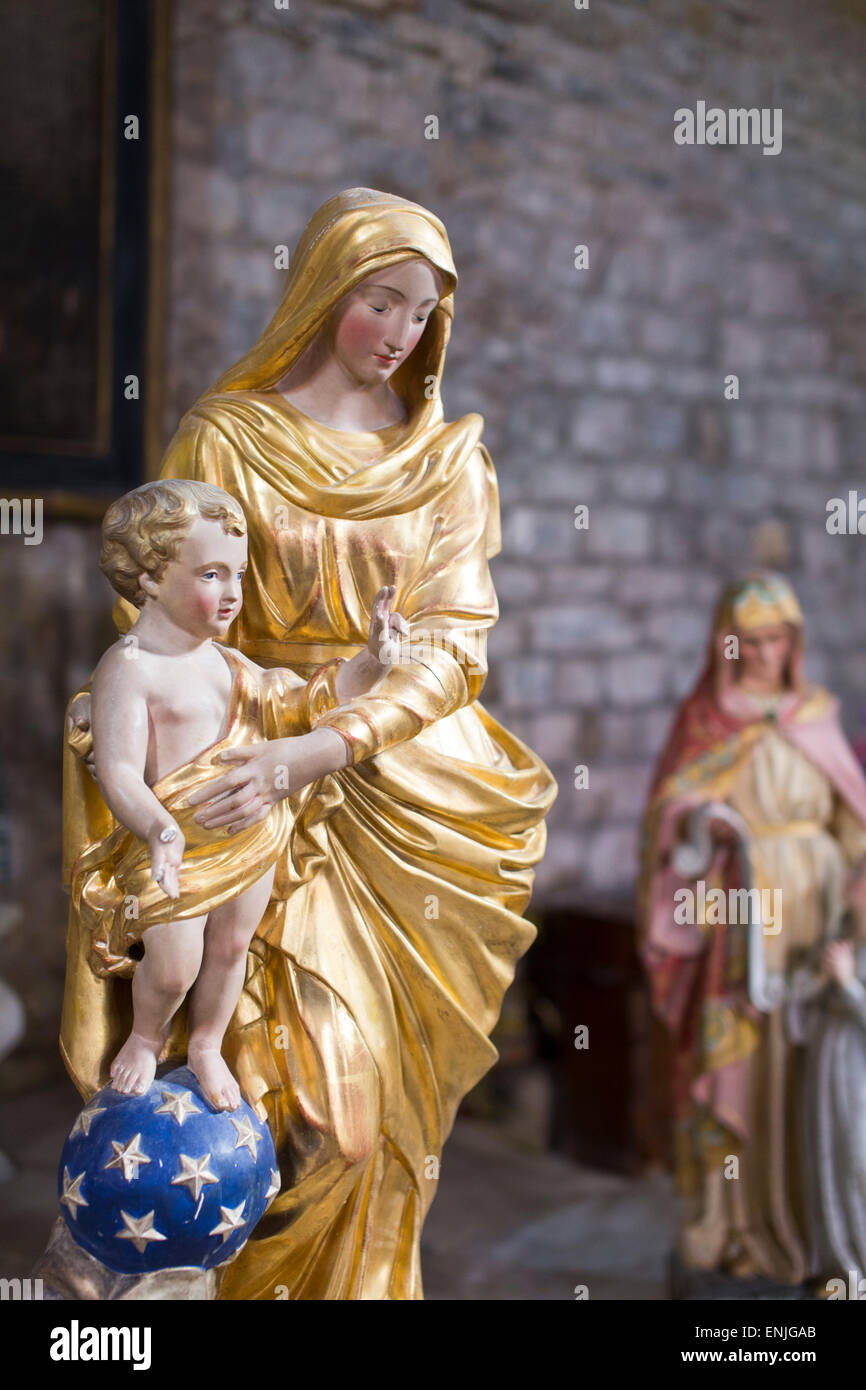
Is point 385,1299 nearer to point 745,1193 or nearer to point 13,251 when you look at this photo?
point 745,1193

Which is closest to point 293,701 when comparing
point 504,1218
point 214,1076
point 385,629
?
point 385,629

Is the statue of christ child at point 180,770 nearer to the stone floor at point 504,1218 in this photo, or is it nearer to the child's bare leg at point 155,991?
the child's bare leg at point 155,991

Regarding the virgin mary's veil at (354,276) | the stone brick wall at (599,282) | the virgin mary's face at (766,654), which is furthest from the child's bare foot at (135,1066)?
the stone brick wall at (599,282)

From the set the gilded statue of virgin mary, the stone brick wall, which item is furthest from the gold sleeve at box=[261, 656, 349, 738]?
the stone brick wall

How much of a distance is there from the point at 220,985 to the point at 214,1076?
105 millimetres

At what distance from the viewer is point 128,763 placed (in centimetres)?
151

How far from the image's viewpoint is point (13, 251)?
14.1 ft

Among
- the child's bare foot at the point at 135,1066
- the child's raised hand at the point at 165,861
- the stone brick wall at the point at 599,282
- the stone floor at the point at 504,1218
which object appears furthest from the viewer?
the stone brick wall at the point at 599,282

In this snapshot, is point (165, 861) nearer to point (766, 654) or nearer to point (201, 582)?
point (201, 582)

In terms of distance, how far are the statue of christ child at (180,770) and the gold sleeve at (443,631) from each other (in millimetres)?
50

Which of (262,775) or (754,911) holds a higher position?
(262,775)

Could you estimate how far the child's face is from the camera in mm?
1551

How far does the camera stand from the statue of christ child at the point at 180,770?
1.51 meters

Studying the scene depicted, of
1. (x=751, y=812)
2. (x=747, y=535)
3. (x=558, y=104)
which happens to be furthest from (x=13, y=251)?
(x=747, y=535)
